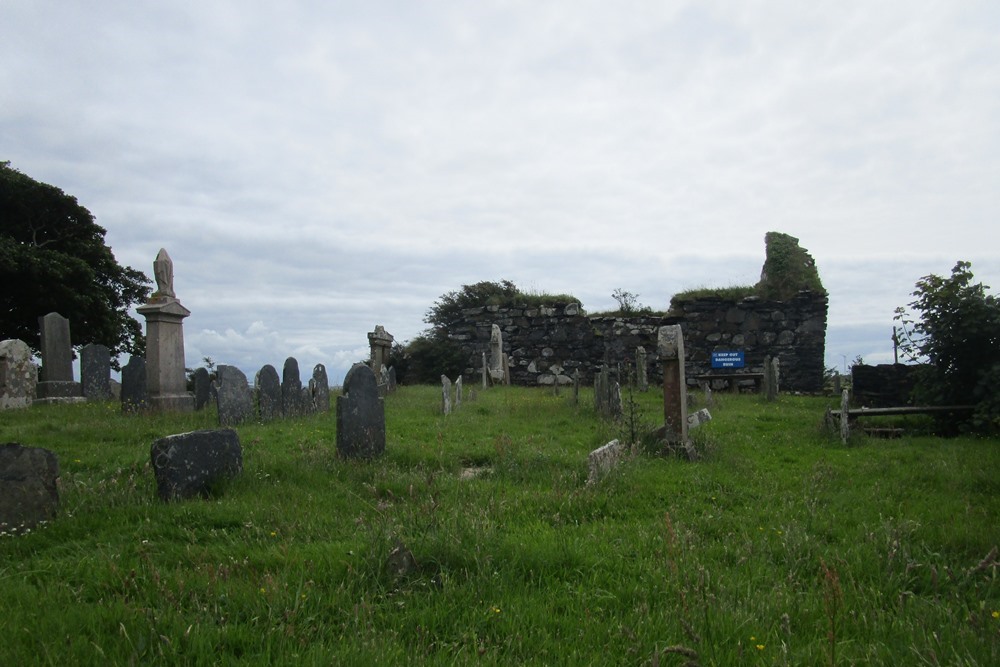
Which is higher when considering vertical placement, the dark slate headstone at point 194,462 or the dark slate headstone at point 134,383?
the dark slate headstone at point 134,383

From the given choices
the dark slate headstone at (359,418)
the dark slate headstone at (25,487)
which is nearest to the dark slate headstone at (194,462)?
the dark slate headstone at (25,487)

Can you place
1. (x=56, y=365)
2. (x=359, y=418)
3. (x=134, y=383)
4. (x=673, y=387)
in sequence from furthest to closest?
(x=56, y=365) → (x=134, y=383) → (x=673, y=387) → (x=359, y=418)

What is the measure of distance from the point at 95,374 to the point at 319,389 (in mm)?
6552

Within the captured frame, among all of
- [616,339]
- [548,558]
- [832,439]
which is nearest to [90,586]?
[548,558]

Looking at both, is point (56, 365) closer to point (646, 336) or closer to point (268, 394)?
point (268, 394)

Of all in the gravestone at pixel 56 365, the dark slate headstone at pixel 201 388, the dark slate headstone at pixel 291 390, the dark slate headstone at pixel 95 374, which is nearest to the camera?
the dark slate headstone at pixel 291 390

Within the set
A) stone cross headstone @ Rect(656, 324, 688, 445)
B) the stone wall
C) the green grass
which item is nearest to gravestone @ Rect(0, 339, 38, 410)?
the green grass

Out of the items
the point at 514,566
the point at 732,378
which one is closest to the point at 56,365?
the point at 514,566

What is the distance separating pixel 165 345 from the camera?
12789 mm

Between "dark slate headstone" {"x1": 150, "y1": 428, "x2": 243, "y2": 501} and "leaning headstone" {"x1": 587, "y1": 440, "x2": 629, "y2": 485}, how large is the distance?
336cm

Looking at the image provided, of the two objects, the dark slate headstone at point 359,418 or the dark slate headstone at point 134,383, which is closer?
the dark slate headstone at point 359,418

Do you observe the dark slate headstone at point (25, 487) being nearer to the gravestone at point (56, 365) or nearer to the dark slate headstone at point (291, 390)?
the dark slate headstone at point (291, 390)

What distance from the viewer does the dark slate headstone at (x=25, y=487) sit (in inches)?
188

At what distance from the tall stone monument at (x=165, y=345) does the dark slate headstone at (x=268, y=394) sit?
231cm
